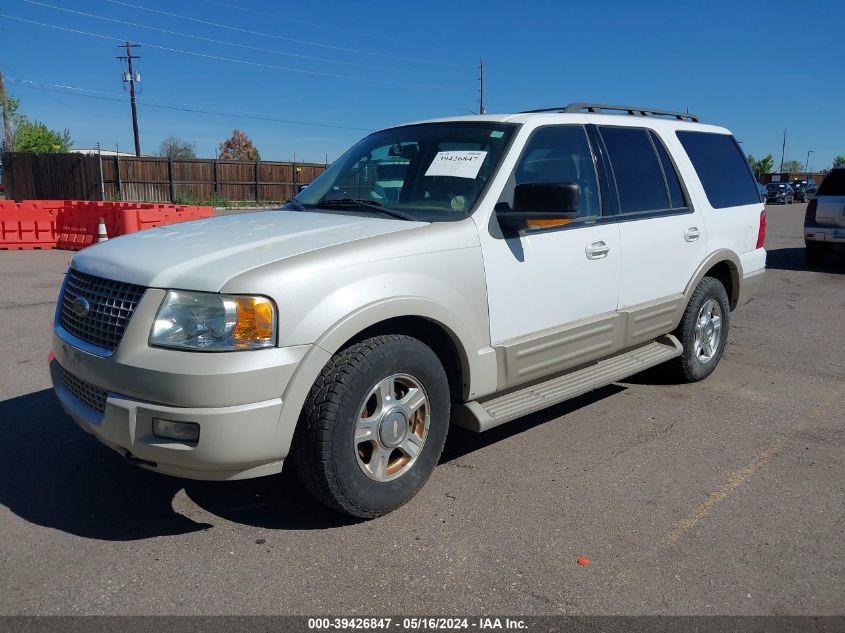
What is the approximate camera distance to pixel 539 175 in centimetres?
420

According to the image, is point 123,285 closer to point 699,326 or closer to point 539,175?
point 539,175

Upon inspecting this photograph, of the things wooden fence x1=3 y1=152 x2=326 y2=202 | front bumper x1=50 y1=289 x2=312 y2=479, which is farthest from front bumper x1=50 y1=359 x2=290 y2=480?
wooden fence x1=3 y1=152 x2=326 y2=202

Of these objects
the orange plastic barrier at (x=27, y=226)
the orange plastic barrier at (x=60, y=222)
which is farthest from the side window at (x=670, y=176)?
the orange plastic barrier at (x=27, y=226)

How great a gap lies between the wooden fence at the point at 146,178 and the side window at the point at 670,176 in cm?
3214

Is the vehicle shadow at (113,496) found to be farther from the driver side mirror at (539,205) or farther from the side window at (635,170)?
the side window at (635,170)

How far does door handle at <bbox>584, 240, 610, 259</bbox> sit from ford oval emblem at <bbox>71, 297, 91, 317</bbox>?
8.93ft

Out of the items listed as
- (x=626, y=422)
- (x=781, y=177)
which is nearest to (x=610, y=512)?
(x=626, y=422)

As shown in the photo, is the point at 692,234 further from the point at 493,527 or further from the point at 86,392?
the point at 86,392

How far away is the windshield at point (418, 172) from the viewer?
13.0 feet

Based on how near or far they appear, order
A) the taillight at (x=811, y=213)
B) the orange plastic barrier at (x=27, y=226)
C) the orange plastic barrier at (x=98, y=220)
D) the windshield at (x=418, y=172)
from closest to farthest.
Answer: the windshield at (x=418, y=172) → the taillight at (x=811, y=213) → the orange plastic barrier at (x=98, y=220) → the orange plastic barrier at (x=27, y=226)

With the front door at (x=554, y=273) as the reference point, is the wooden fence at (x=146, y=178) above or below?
above

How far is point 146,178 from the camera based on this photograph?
35.1 metres

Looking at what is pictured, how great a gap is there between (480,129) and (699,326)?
256cm

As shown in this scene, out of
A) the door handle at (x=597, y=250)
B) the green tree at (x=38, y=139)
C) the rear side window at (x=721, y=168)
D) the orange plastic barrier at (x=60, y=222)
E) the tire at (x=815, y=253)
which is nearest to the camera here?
the door handle at (x=597, y=250)
